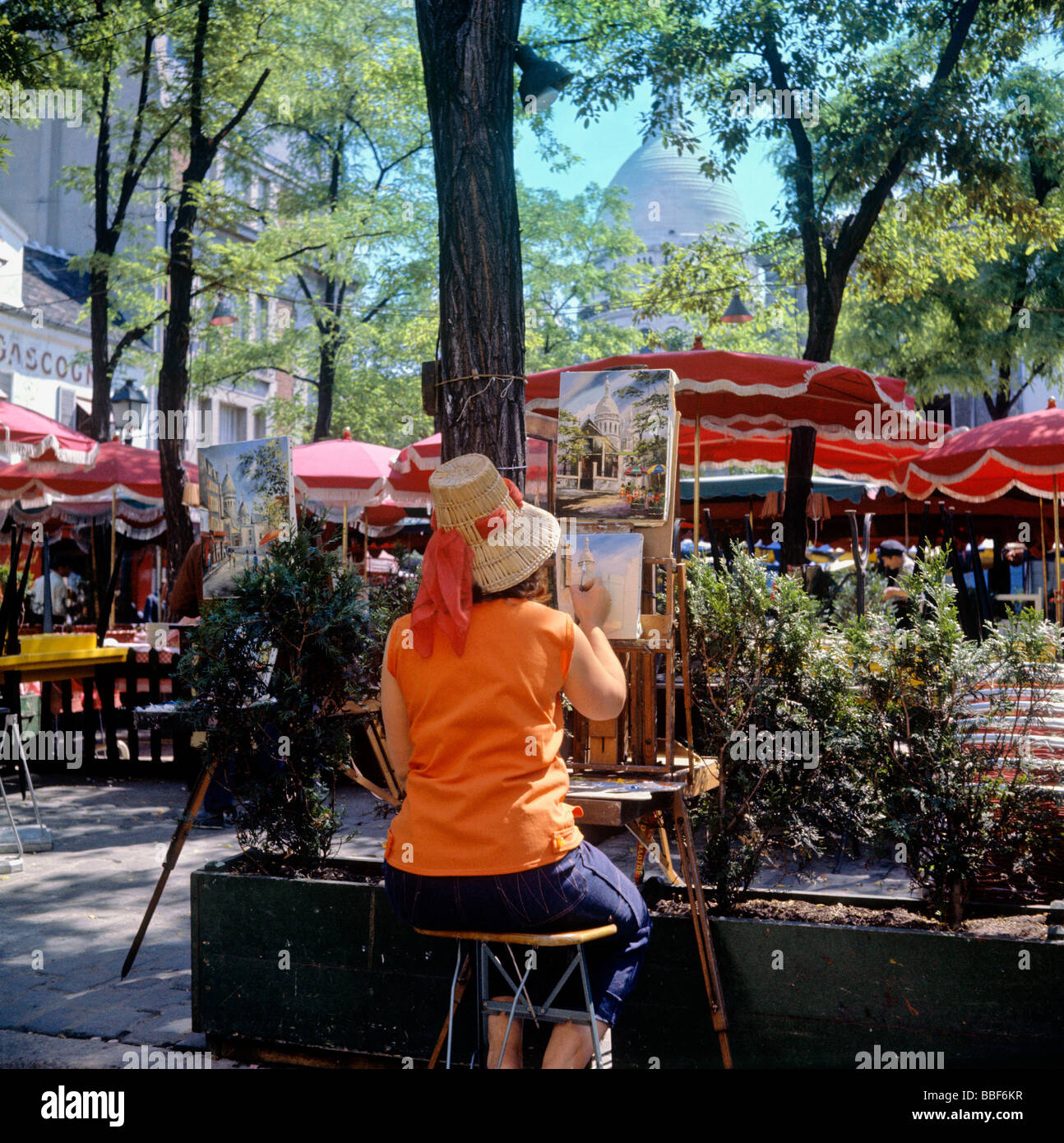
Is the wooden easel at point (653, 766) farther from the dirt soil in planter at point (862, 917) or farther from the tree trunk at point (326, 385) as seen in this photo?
the tree trunk at point (326, 385)

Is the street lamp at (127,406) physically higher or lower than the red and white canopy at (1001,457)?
higher

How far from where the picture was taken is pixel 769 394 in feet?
25.0

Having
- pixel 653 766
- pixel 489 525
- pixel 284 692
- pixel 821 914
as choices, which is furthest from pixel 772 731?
pixel 284 692

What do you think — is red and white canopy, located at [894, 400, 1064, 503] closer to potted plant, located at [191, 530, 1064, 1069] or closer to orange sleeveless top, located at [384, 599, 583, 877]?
potted plant, located at [191, 530, 1064, 1069]

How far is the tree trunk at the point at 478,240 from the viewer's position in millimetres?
4691

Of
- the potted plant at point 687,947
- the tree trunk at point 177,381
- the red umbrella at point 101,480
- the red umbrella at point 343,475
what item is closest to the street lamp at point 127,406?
the red umbrella at point 101,480

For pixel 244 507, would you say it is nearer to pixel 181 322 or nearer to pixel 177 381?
pixel 177 381

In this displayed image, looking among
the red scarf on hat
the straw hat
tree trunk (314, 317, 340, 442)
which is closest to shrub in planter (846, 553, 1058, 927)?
the straw hat

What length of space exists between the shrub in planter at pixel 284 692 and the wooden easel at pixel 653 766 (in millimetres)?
974

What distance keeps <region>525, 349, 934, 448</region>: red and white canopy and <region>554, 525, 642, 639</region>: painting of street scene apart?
2456 millimetres

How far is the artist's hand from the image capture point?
3244mm

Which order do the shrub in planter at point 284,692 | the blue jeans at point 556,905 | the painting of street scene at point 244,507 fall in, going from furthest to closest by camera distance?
the painting of street scene at point 244,507 < the shrub in planter at point 284,692 < the blue jeans at point 556,905

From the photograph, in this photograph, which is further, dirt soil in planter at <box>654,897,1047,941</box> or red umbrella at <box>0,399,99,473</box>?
red umbrella at <box>0,399,99,473</box>

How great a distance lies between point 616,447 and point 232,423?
34.3 metres
